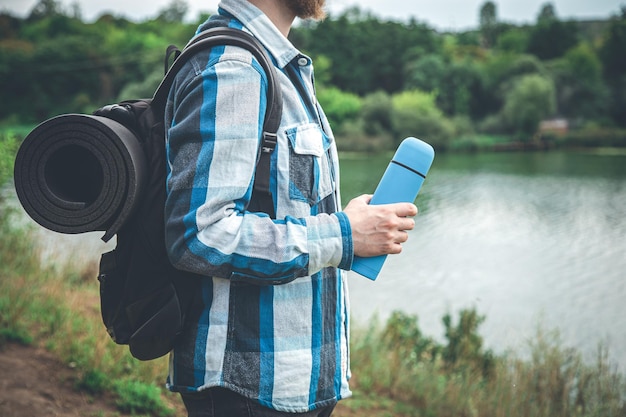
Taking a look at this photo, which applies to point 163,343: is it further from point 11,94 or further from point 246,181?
point 11,94

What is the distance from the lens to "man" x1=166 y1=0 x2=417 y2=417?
1.09m

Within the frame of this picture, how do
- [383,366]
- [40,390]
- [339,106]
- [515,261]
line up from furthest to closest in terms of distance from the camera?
1. [339,106]
2. [515,261]
3. [383,366]
4. [40,390]

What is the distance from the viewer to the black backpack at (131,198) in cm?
116

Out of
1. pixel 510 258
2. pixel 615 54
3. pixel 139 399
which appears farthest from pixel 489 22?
pixel 139 399

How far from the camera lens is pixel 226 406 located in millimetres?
1197

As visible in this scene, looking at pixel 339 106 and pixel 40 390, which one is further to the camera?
pixel 339 106

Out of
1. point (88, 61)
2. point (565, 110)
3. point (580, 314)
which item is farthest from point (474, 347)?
point (88, 61)

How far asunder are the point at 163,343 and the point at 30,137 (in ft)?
1.64

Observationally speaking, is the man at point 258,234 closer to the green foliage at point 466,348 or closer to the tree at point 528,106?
the green foliage at point 466,348

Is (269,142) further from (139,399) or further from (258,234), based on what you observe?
(139,399)

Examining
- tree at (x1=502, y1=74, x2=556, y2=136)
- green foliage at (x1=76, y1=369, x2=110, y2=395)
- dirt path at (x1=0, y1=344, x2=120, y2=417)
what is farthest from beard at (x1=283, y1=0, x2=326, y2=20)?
tree at (x1=502, y1=74, x2=556, y2=136)

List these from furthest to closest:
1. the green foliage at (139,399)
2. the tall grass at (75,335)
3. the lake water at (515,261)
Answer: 1. the lake water at (515,261)
2. the tall grass at (75,335)
3. the green foliage at (139,399)

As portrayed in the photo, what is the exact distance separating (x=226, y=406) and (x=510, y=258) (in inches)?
494

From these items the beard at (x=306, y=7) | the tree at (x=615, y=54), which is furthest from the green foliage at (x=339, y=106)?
the beard at (x=306, y=7)
